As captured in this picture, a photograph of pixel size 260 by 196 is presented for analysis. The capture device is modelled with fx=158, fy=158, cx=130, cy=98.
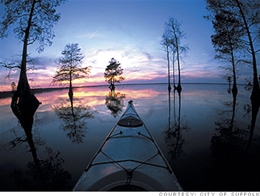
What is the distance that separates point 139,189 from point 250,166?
10.1 ft

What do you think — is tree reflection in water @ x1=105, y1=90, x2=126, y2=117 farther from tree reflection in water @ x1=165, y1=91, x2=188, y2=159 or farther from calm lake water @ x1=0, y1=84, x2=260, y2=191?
tree reflection in water @ x1=165, y1=91, x2=188, y2=159

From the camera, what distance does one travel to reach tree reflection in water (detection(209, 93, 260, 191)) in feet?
10.3

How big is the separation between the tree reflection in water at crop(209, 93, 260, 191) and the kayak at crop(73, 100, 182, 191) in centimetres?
147

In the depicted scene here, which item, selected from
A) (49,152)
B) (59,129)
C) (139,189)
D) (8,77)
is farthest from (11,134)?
(139,189)

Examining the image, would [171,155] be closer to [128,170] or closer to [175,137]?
[175,137]

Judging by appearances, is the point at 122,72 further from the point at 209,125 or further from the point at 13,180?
the point at 13,180

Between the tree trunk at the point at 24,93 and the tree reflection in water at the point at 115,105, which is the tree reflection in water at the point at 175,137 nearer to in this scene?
the tree reflection in water at the point at 115,105

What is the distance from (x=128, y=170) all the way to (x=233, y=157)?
328 centimetres

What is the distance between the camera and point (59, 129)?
7.61 metres

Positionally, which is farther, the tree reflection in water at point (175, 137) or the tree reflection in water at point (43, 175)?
the tree reflection in water at point (175, 137)

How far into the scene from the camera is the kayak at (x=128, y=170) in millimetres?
2162

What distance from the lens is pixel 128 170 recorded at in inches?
90.3

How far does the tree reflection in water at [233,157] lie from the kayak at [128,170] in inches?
57.8

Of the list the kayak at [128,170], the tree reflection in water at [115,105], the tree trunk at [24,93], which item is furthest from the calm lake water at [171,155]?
the tree trunk at [24,93]
